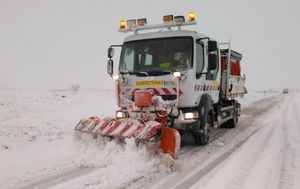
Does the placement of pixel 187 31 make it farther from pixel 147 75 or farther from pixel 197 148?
pixel 197 148

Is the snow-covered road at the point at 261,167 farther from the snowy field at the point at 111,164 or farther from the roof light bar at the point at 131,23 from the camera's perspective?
the roof light bar at the point at 131,23

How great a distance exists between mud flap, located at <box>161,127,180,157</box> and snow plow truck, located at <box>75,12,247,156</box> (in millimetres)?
695

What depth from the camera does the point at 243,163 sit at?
6.86 metres

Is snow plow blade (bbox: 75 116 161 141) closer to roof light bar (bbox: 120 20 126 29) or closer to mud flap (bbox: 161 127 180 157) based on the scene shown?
mud flap (bbox: 161 127 180 157)

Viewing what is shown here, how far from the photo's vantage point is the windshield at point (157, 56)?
8.12 meters

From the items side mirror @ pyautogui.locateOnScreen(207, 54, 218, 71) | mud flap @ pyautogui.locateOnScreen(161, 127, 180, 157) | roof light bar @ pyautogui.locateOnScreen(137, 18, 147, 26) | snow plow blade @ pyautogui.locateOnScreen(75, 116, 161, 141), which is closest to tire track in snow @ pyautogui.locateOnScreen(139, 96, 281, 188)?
mud flap @ pyautogui.locateOnScreen(161, 127, 180, 157)

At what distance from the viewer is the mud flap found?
626 centimetres

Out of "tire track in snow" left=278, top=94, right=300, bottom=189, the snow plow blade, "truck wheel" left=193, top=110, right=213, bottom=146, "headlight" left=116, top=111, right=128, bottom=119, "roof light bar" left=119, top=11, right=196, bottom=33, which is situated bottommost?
"tire track in snow" left=278, top=94, right=300, bottom=189

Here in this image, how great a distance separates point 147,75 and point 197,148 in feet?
6.80

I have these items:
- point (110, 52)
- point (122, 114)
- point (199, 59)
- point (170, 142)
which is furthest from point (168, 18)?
point (170, 142)

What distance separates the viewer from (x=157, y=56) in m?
8.38

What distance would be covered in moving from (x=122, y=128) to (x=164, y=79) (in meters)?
1.71

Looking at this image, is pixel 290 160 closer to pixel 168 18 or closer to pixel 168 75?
pixel 168 75

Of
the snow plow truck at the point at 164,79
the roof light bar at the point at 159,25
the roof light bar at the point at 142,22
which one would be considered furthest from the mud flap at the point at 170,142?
the roof light bar at the point at 142,22
